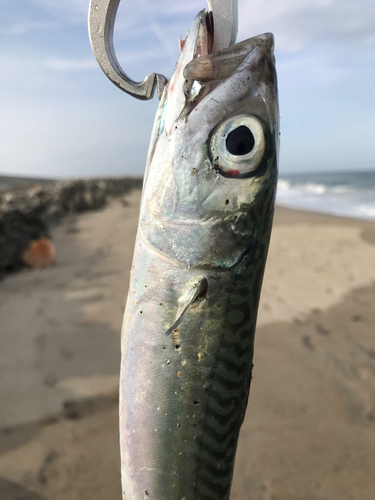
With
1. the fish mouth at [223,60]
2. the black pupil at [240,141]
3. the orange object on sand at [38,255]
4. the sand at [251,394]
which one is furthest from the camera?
the orange object on sand at [38,255]

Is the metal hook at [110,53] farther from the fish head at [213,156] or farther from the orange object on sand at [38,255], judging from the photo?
the orange object on sand at [38,255]

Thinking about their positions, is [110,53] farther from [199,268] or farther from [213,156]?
[199,268]

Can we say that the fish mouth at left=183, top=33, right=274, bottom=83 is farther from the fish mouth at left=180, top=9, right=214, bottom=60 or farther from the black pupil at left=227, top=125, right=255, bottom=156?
the black pupil at left=227, top=125, right=255, bottom=156

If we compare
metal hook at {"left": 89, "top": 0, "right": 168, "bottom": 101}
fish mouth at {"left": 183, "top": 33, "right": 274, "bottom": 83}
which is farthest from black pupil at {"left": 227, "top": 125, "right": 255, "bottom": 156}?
metal hook at {"left": 89, "top": 0, "right": 168, "bottom": 101}

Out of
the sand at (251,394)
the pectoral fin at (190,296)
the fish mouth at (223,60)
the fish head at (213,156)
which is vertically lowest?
the sand at (251,394)

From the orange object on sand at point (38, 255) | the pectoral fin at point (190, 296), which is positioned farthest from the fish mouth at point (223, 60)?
the orange object on sand at point (38, 255)

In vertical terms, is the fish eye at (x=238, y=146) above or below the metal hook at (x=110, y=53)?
below

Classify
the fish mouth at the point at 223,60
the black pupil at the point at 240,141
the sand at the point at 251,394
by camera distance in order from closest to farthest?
the fish mouth at the point at 223,60 → the black pupil at the point at 240,141 → the sand at the point at 251,394
